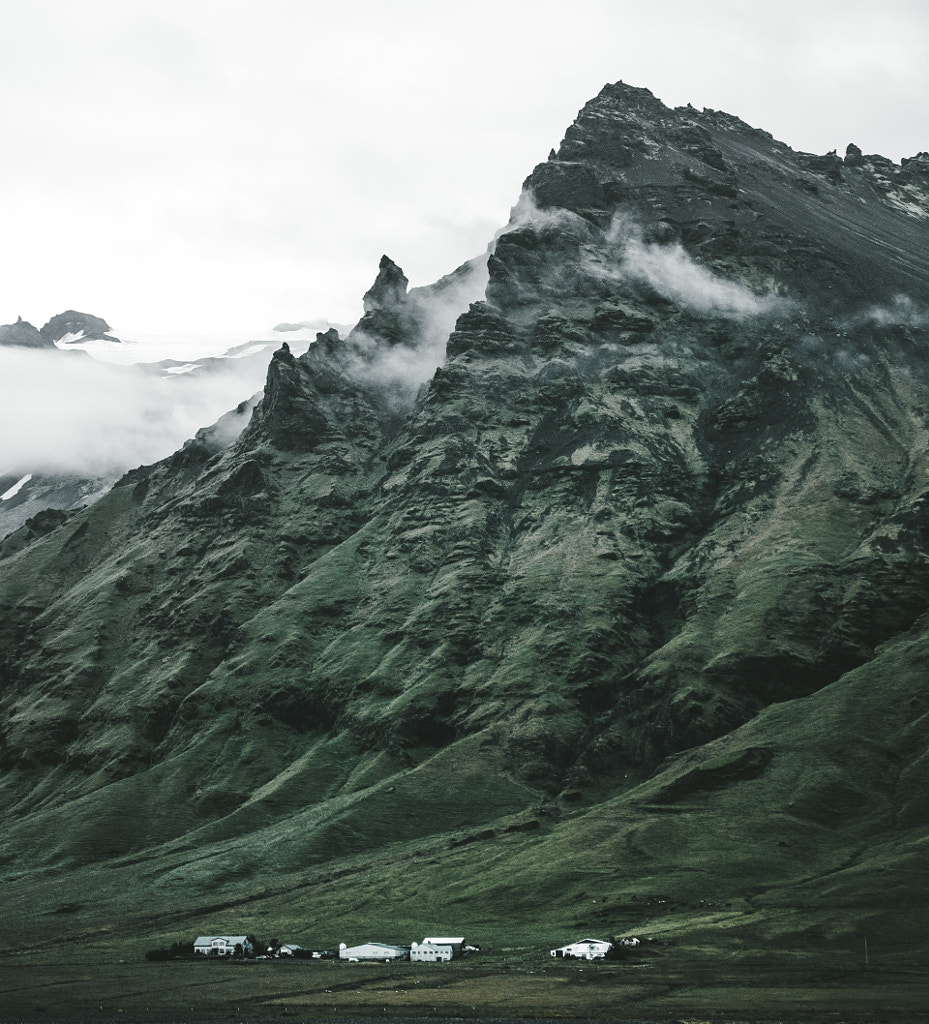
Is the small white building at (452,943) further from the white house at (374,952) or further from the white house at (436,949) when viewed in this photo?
the white house at (374,952)

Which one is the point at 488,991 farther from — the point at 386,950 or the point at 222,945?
the point at 222,945

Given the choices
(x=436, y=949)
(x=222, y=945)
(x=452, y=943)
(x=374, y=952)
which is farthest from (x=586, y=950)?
(x=222, y=945)

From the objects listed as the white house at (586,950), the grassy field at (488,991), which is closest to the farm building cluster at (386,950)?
the white house at (586,950)

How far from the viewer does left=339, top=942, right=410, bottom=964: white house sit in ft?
614

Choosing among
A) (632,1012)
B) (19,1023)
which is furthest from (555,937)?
(19,1023)

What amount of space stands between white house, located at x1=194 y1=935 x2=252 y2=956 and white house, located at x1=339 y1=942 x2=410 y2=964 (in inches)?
709

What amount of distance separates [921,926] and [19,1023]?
135 meters

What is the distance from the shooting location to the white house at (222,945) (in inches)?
7638

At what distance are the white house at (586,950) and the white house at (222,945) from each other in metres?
54.6

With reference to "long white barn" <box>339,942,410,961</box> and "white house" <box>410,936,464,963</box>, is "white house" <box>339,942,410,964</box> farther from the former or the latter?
"white house" <box>410,936,464,963</box>

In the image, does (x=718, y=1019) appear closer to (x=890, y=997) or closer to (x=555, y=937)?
(x=890, y=997)

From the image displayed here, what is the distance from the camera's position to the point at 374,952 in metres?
188

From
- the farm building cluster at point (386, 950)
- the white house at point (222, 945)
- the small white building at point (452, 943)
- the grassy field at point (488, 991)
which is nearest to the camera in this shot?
the grassy field at point (488, 991)

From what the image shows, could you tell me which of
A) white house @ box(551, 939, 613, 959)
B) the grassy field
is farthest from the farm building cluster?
the grassy field
